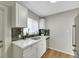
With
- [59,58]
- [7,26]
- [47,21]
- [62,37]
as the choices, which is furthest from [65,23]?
[7,26]

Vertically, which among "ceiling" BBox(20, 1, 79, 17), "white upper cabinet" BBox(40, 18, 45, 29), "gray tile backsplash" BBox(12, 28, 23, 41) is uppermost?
"ceiling" BBox(20, 1, 79, 17)

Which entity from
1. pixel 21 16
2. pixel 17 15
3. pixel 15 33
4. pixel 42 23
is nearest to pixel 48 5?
pixel 21 16

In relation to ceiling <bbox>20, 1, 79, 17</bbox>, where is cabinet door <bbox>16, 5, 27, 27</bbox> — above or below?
below

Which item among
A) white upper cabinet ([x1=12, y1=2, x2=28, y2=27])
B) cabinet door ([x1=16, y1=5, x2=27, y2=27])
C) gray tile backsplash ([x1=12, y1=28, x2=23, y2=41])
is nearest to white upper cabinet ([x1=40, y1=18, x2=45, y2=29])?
gray tile backsplash ([x1=12, y1=28, x2=23, y2=41])

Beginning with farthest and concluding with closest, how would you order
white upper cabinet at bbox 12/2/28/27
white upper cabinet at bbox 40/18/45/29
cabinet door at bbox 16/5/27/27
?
white upper cabinet at bbox 40/18/45/29
cabinet door at bbox 16/5/27/27
white upper cabinet at bbox 12/2/28/27

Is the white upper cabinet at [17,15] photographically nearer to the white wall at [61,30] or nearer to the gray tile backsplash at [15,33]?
the gray tile backsplash at [15,33]

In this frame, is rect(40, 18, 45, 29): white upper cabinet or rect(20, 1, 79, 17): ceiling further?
rect(40, 18, 45, 29): white upper cabinet

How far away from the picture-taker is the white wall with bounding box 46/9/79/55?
4.75m

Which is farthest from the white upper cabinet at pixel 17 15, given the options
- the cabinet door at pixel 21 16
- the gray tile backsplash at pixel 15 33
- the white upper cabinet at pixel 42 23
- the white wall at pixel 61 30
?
the white upper cabinet at pixel 42 23

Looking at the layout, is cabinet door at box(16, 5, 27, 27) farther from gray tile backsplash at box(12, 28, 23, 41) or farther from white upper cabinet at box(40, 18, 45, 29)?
white upper cabinet at box(40, 18, 45, 29)

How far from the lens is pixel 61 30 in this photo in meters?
5.34

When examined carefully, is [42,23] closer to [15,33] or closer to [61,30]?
[61,30]

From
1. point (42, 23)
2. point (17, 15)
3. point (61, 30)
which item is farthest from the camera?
point (42, 23)

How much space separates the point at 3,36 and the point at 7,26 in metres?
0.31
